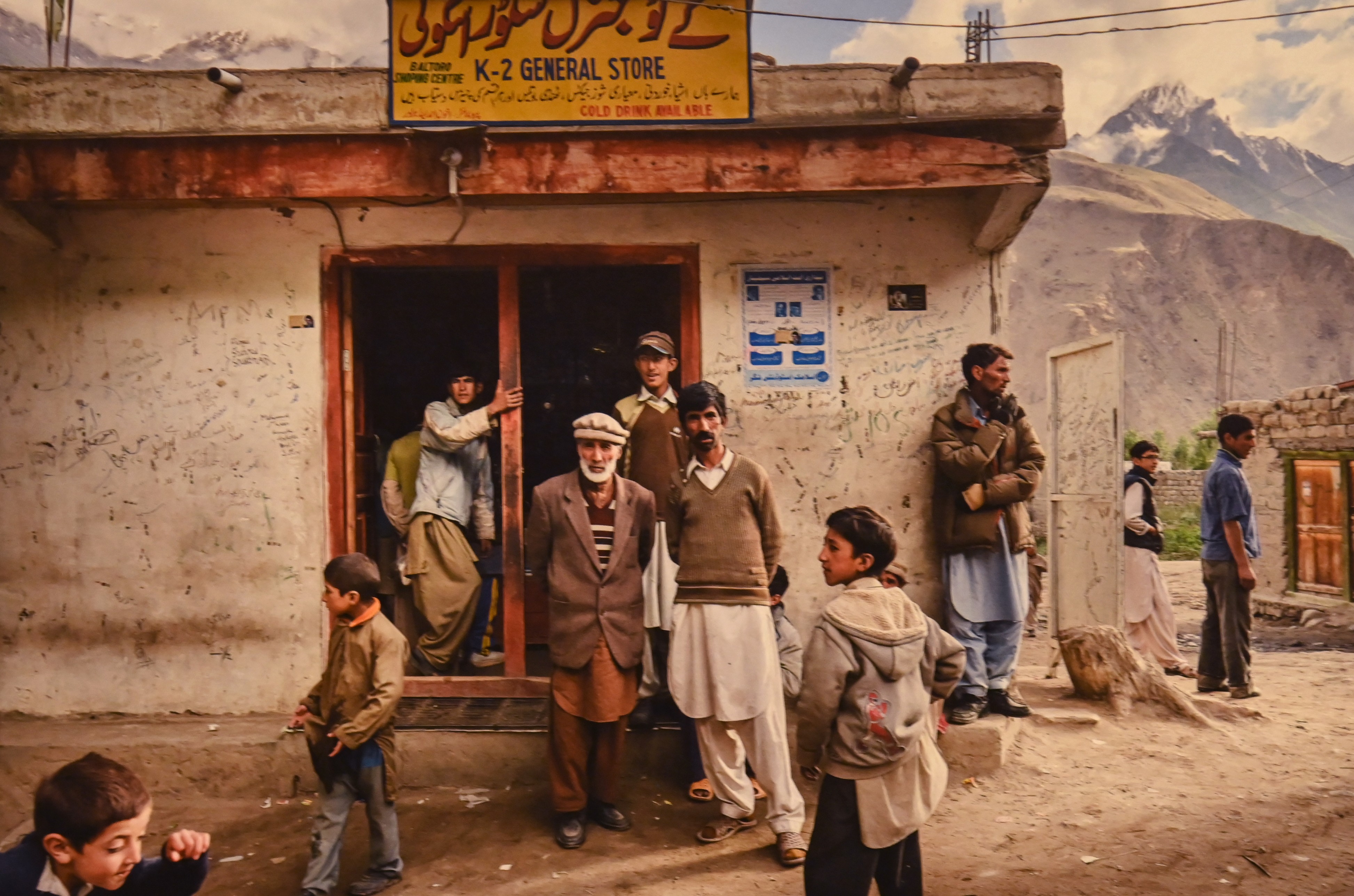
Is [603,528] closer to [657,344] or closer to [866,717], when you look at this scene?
[657,344]

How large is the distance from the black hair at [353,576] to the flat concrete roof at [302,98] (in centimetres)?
237

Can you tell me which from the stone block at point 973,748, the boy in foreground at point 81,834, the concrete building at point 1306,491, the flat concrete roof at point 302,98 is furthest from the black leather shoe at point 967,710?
the concrete building at point 1306,491

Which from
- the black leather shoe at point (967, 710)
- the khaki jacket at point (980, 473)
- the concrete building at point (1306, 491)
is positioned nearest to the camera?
the khaki jacket at point (980, 473)

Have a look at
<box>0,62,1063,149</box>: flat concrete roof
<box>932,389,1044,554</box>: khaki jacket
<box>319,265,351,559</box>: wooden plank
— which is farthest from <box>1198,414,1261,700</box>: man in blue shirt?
<box>319,265,351,559</box>: wooden plank

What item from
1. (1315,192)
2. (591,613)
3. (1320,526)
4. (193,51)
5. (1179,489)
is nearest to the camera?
(591,613)

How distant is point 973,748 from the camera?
4531 mm

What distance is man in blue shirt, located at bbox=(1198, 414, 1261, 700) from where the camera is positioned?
19.8 feet

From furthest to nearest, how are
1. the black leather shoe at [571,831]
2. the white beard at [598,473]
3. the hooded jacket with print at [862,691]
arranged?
the white beard at [598,473], the black leather shoe at [571,831], the hooded jacket with print at [862,691]

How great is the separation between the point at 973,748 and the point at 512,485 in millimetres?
2742

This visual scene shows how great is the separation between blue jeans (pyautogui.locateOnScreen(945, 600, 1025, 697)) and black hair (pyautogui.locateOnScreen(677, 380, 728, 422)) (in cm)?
175

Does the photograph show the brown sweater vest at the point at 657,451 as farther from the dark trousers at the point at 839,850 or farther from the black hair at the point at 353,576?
the dark trousers at the point at 839,850

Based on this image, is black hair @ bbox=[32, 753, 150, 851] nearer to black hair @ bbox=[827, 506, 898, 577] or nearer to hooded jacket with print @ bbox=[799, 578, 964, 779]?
hooded jacket with print @ bbox=[799, 578, 964, 779]

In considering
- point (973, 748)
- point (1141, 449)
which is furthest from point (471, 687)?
point (1141, 449)

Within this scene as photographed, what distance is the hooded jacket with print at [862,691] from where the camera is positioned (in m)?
2.61
